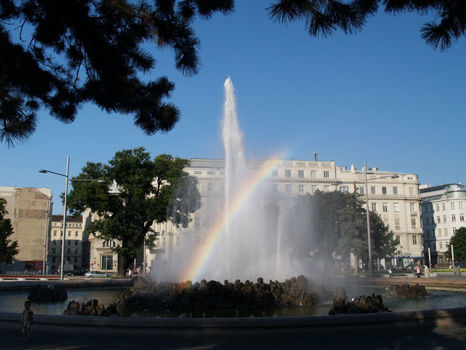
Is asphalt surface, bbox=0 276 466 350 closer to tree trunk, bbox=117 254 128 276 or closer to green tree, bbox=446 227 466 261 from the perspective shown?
tree trunk, bbox=117 254 128 276

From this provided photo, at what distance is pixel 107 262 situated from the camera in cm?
8906

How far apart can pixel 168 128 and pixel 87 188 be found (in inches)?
1481

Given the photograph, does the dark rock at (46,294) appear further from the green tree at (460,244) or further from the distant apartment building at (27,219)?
the green tree at (460,244)

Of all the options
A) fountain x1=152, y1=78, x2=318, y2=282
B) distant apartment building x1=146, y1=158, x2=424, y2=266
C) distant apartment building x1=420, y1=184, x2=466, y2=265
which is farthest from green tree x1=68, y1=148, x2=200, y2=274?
distant apartment building x1=420, y1=184, x2=466, y2=265

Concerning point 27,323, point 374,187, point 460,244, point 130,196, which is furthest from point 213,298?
point 460,244

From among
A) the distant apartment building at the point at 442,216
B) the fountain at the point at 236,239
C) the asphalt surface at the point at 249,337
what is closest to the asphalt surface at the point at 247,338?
the asphalt surface at the point at 249,337

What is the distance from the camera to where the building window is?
8862 centimetres

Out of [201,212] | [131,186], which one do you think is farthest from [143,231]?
[201,212]

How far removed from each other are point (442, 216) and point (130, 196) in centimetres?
8287

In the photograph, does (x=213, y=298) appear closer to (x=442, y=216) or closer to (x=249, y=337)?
(x=249, y=337)

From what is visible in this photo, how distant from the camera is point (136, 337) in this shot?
9.69m

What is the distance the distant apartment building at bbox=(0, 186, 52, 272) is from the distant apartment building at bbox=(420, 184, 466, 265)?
79.2 metres

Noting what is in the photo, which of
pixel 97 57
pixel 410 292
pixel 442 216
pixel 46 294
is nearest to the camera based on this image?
pixel 97 57

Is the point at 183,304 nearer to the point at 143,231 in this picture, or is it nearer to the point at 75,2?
the point at 75,2
